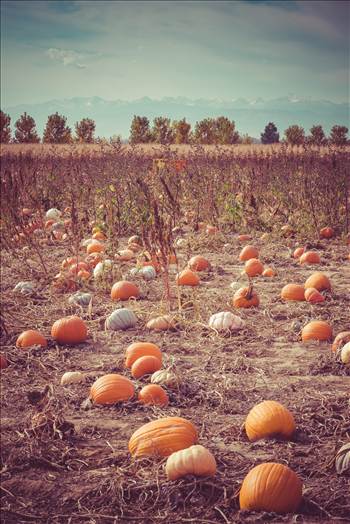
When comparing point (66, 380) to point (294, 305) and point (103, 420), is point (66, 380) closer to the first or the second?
point (103, 420)

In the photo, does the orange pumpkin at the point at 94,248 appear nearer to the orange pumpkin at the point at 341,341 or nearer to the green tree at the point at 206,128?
the orange pumpkin at the point at 341,341

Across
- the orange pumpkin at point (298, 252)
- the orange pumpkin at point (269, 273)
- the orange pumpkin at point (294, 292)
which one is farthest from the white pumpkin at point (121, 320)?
the orange pumpkin at point (298, 252)

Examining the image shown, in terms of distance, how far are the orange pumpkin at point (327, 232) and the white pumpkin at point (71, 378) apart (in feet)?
19.2

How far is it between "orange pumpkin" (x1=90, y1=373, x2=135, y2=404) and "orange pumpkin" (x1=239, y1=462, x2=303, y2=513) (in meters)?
1.22

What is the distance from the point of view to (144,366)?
12.6 feet

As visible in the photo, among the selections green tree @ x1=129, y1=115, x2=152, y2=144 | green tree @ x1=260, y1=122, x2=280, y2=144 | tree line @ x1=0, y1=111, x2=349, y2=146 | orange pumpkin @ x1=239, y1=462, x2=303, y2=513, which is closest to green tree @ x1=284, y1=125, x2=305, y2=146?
tree line @ x1=0, y1=111, x2=349, y2=146

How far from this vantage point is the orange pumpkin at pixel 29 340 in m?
4.48

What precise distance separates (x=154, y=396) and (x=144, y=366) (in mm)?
430

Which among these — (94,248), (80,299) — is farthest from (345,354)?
(94,248)

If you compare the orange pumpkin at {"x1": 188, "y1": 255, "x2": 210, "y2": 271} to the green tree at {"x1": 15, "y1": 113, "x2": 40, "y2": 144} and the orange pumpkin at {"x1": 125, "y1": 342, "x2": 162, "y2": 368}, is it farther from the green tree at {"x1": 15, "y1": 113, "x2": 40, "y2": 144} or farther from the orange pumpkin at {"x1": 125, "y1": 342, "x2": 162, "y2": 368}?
the green tree at {"x1": 15, "y1": 113, "x2": 40, "y2": 144}

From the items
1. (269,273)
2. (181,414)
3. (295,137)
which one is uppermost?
(295,137)

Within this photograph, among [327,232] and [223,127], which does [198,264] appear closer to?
[327,232]

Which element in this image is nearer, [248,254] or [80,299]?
[80,299]

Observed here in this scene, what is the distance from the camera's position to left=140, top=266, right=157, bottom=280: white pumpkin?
6.57 meters
